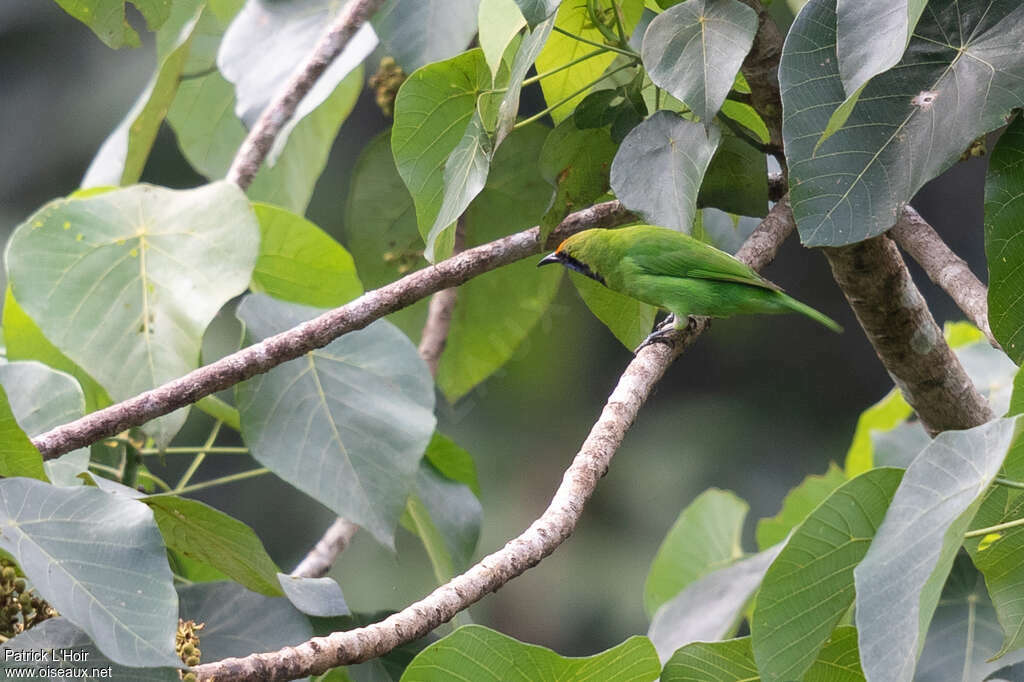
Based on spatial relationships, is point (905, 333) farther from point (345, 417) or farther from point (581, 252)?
point (345, 417)

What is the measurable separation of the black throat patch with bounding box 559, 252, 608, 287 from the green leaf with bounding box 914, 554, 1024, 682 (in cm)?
78

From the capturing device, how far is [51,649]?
119cm

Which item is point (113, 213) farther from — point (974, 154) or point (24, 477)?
point (974, 154)

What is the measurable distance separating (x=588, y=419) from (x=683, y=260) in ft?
20.5

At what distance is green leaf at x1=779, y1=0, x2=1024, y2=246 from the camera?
1.28m

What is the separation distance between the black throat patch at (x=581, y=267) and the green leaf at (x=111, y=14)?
2.73ft

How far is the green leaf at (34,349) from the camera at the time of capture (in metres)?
1.95

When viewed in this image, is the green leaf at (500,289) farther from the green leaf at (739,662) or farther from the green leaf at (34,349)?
the green leaf at (739,662)

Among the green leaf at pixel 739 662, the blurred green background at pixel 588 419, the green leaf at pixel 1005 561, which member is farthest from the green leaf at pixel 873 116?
the blurred green background at pixel 588 419

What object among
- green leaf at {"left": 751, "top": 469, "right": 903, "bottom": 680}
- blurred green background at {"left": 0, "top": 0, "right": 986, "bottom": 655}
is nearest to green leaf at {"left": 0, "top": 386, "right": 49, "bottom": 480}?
green leaf at {"left": 751, "top": 469, "right": 903, "bottom": 680}

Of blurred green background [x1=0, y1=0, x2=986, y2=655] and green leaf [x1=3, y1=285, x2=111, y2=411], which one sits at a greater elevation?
green leaf [x1=3, y1=285, x2=111, y2=411]

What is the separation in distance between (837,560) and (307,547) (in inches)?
254

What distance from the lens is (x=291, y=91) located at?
223cm

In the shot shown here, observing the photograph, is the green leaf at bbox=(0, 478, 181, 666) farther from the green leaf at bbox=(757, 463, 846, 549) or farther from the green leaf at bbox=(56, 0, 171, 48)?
the green leaf at bbox=(757, 463, 846, 549)
